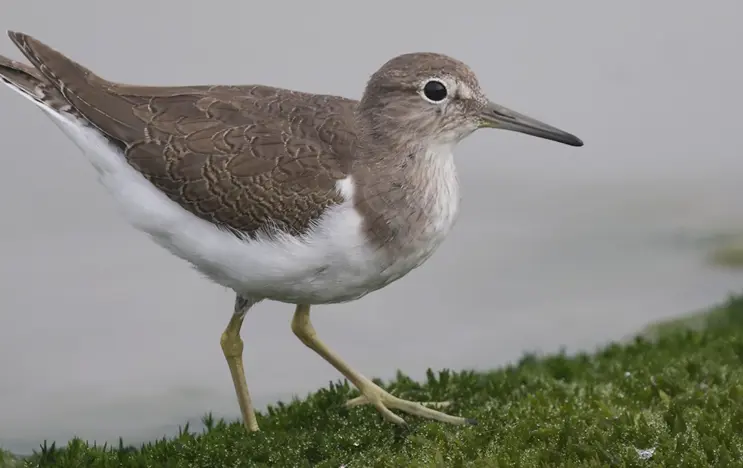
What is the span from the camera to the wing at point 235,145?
852 cm

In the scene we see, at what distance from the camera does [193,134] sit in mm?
8969

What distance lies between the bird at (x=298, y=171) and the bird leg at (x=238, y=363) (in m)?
0.52

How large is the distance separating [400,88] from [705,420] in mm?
3487

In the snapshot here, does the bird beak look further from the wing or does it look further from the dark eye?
the wing

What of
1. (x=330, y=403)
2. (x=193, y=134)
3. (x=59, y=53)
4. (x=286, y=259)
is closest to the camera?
(x=286, y=259)

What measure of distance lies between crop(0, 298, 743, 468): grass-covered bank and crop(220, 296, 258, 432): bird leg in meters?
0.15

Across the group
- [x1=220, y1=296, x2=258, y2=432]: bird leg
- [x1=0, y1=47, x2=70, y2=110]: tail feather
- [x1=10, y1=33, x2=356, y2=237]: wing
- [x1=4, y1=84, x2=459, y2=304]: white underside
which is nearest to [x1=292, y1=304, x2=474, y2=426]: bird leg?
[x1=220, y1=296, x2=258, y2=432]: bird leg

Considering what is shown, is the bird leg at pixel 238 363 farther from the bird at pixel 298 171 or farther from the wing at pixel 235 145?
the wing at pixel 235 145

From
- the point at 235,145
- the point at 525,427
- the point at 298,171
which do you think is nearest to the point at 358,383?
the point at 525,427

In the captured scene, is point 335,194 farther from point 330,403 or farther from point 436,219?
point 330,403

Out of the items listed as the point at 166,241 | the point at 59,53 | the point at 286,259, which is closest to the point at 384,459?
the point at 286,259

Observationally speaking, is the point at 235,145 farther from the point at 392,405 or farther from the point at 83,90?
the point at 392,405

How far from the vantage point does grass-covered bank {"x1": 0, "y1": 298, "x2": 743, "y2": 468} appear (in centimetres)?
828

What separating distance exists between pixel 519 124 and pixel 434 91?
31.3 inches
